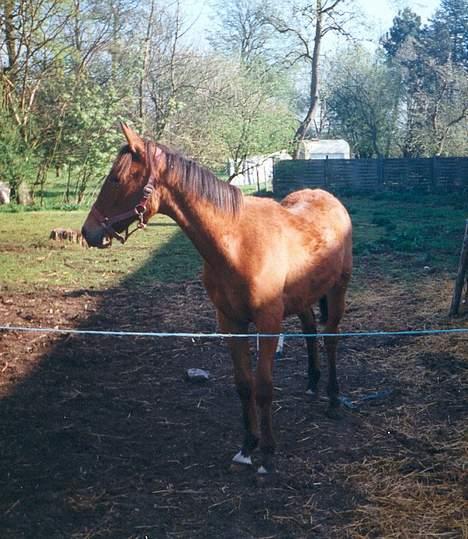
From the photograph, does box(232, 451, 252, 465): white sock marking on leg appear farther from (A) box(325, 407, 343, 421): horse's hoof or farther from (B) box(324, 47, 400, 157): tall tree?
(B) box(324, 47, 400, 157): tall tree

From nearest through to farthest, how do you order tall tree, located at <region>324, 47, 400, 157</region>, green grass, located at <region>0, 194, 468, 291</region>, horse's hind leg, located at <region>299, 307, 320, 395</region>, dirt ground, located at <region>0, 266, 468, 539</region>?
dirt ground, located at <region>0, 266, 468, 539</region>, horse's hind leg, located at <region>299, 307, 320, 395</region>, green grass, located at <region>0, 194, 468, 291</region>, tall tree, located at <region>324, 47, 400, 157</region>

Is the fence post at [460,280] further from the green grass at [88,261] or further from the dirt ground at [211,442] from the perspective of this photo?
the green grass at [88,261]

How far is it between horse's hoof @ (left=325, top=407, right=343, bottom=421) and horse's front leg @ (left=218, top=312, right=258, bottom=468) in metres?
0.80

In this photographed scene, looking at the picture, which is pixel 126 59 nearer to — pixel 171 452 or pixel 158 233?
pixel 158 233

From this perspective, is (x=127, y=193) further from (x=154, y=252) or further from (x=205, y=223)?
(x=154, y=252)

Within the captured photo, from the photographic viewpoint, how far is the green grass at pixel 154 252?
30.2ft

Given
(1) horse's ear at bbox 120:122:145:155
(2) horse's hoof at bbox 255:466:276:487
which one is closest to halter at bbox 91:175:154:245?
(1) horse's ear at bbox 120:122:145:155

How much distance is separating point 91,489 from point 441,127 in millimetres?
27432

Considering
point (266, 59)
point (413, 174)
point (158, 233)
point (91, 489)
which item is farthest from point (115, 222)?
point (266, 59)

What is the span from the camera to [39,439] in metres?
3.89

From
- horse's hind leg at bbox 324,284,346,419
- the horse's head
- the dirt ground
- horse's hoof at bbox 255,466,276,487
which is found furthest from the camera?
horse's hind leg at bbox 324,284,346,419

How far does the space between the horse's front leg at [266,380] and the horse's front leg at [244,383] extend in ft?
0.42

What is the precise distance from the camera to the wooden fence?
78.1ft

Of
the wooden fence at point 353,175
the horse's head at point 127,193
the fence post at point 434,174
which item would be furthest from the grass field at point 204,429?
the wooden fence at point 353,175
